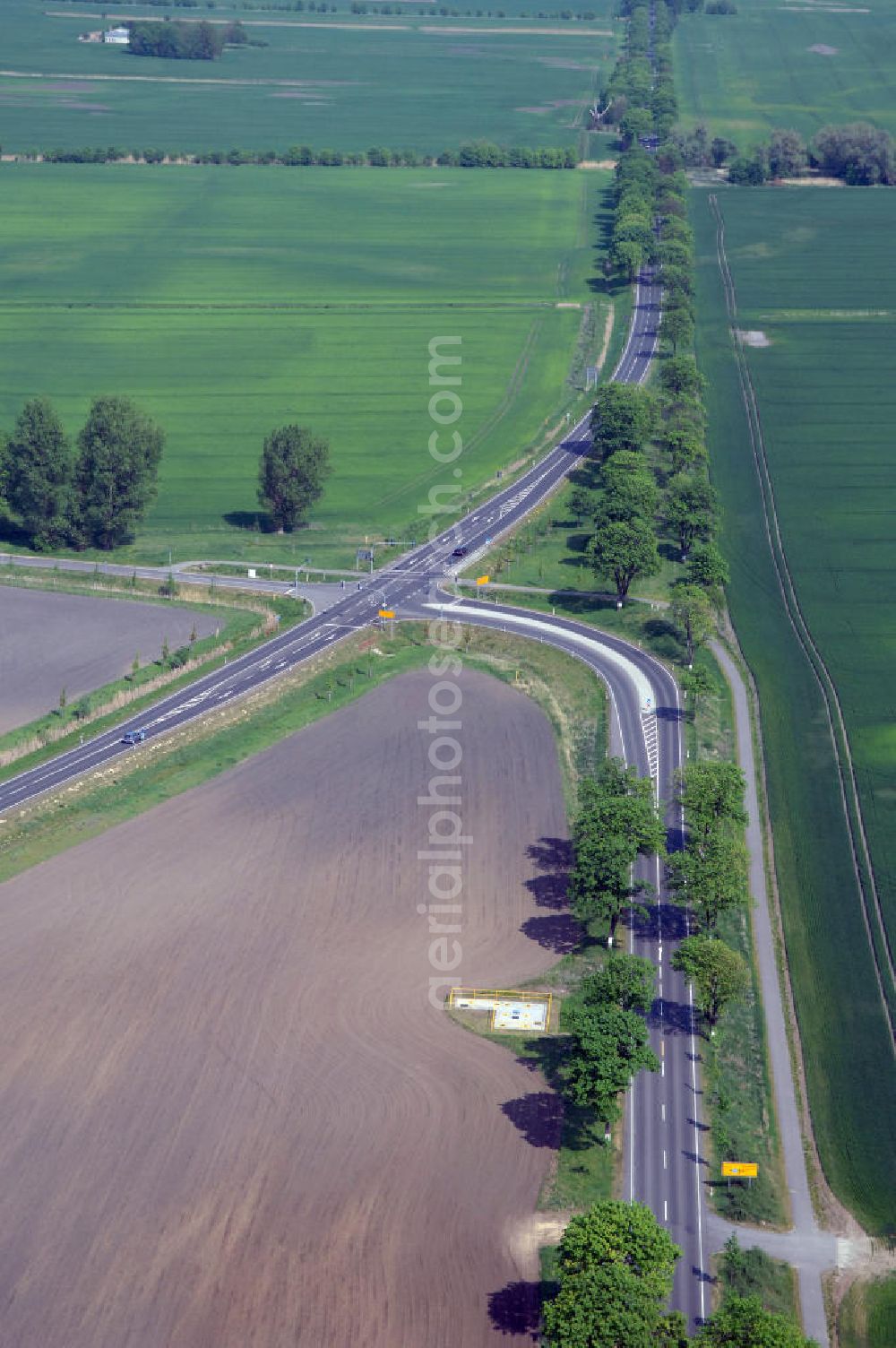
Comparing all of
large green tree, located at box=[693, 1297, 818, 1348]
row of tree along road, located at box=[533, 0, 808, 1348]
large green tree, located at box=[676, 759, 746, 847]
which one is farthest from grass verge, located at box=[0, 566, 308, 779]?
large green tree, located at box=[693, 1297, 818, 1348]

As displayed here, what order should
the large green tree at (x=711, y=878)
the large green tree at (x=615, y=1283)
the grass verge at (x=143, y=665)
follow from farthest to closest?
the grass verge at (x=143, y=665), the large green tree at (x=711, y=878), the large green tree at (x=615, y=1283)

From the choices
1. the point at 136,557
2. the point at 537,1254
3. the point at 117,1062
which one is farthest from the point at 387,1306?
the point at 136,557

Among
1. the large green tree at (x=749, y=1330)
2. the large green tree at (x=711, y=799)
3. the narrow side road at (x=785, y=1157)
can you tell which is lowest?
the large green tree at (x=749, y=1330)

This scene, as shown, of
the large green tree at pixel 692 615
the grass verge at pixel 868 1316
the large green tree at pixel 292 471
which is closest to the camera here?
the grass verge at pixel 868 1316

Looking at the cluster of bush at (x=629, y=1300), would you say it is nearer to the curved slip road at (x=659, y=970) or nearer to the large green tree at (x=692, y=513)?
the curved slip road at (x=659, y=970)

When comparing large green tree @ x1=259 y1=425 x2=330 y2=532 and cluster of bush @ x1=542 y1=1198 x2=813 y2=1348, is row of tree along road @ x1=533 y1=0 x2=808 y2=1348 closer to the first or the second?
cluster of bush @ x1=542 y1=1198 x2=813 y2=1348

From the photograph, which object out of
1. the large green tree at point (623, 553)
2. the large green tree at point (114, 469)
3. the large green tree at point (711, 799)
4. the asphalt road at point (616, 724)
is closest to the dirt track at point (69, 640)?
the asphalt road at point (616, 724)

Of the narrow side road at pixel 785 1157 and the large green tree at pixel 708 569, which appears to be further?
the large green tree at pixel 708 569
